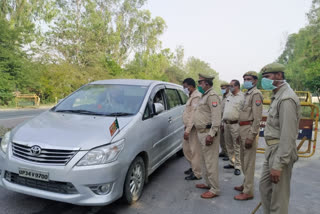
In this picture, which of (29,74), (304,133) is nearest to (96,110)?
(304,133)

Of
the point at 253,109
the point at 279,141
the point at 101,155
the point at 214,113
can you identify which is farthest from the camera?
the point at 253,109

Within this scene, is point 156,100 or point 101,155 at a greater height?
point 156,100

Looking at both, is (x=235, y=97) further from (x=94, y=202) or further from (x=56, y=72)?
(x=56, y=72)

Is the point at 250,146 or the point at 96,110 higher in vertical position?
the point at 96,110

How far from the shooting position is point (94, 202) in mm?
2703

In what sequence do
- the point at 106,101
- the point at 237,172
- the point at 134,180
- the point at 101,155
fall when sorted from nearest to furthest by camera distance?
1. the point at 101,155
2. the point at 134,180
3. the point at 106,101
4. the point at 237,172

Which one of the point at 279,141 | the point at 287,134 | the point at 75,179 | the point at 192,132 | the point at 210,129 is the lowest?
the point at 75,179

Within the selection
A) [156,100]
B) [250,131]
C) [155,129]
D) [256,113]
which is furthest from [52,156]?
[256,113]

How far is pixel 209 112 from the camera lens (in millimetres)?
3750

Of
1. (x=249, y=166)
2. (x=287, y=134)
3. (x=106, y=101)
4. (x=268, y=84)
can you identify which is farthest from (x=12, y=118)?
(x=287, y=134)

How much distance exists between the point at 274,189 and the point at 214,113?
1402 millimetres

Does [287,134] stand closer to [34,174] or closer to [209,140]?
[209,140]

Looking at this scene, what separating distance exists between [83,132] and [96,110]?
800mm

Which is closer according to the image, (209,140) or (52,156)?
(52,156)
